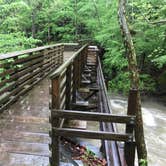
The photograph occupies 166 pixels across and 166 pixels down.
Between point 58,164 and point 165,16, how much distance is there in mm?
10297

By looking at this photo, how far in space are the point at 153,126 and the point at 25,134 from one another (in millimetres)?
7826

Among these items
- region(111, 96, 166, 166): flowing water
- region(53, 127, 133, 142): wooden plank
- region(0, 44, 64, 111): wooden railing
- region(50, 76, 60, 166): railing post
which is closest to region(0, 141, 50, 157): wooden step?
region(50, 76, 60, 166): railing post

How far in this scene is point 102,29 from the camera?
17188mm

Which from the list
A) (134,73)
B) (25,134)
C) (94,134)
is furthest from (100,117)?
(25,134)

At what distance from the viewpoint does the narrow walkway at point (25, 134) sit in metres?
3.14

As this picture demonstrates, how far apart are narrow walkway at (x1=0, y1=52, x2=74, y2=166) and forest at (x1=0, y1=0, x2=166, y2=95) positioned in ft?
16.3

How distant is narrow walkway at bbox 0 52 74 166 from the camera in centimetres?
314

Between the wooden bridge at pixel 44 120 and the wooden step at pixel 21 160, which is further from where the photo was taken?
the wooden step at pixel 21 160

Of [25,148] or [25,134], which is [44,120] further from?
[25,148]

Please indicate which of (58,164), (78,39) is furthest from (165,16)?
(78,39)

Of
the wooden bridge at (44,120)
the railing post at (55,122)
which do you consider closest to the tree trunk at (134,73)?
the wooden bridge at (44,120)

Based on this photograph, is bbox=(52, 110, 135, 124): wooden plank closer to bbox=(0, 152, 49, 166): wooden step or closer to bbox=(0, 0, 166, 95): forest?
bbox=(0, 152, 49, 166): wooden step

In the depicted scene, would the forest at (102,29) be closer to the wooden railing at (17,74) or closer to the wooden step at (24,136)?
the wooden railing at (17,74)

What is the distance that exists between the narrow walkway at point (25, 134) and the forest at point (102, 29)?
495 centimetres
